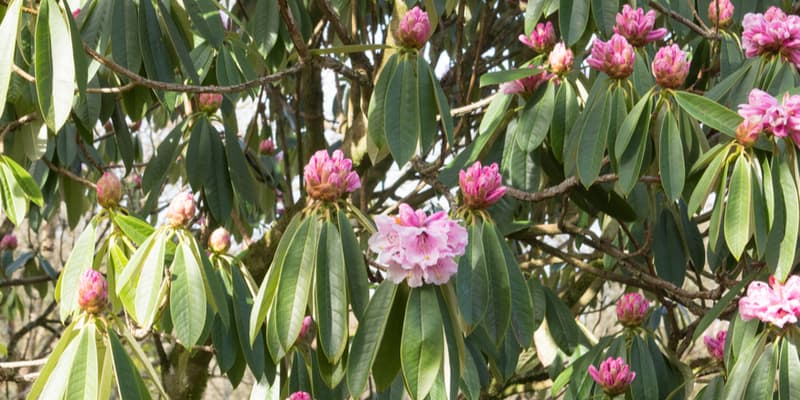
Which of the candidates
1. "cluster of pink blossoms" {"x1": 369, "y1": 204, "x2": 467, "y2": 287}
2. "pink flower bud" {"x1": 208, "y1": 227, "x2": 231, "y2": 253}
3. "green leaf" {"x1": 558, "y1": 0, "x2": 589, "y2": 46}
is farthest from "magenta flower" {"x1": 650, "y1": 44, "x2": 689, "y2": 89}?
"pink flower bud" {"x1": 208, "y1": 227, "x2": 231, "y2": 253}

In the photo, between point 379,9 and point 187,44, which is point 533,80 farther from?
point 379,9

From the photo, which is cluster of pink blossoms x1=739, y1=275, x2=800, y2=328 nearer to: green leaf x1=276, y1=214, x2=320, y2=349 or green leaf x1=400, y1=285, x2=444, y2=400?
green leaf x1=400, y1=285, x2=444, y2=400

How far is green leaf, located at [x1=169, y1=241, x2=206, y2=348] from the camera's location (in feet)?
3.90

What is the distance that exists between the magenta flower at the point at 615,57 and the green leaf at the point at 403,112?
275 millimetres

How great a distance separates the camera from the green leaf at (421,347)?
3.52 ft

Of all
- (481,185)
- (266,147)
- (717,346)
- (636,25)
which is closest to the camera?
(481,185)

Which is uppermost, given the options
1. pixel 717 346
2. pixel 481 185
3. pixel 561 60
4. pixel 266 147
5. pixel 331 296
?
pixel 561 60

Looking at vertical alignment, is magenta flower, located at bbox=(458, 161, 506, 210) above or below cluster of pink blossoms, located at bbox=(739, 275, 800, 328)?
above

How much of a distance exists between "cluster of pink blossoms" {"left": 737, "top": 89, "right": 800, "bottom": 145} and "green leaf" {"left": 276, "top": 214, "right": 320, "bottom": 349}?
22.0 inches

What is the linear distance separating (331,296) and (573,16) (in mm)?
727

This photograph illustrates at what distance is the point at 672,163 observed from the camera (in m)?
1.31

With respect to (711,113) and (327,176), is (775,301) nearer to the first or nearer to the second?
(711,113)

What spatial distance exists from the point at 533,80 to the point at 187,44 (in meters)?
0.61

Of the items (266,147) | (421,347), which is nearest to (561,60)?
(421,347)
